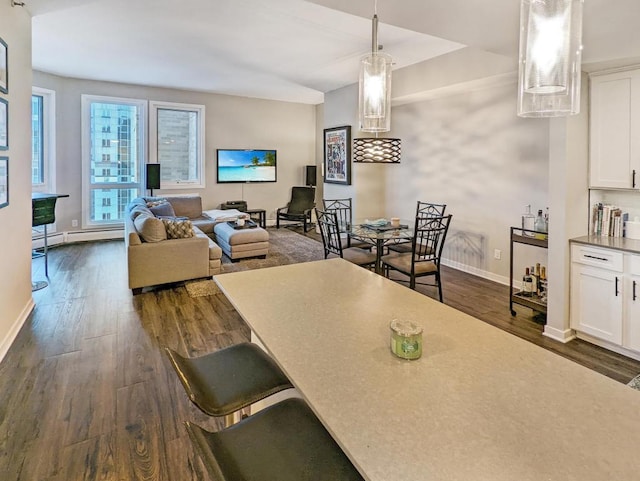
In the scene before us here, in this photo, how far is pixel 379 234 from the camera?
411 cm

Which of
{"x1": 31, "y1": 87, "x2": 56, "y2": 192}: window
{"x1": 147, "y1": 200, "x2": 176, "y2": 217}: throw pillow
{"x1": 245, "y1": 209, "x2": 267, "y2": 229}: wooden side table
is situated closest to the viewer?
{"x1": 147, "y1": 200, "x2": 176, "y2": 217}: throw pillow

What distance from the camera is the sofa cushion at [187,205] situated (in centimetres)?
727

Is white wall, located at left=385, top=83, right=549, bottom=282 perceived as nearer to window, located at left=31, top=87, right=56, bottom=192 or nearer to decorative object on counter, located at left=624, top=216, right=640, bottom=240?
decorative object on counter, located at left=624, top=216, right=640, bottom=240

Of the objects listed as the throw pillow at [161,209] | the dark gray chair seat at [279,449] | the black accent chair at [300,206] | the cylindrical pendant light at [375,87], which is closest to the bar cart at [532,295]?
the cylindrical pendant light at [375,87]

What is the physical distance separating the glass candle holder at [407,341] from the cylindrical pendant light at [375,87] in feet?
3.67

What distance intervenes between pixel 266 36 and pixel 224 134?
4.14 metres

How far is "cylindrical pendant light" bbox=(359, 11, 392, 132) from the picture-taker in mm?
1851

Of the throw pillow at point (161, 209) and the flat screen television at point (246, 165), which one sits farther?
the flat screen television at point (246, 165)

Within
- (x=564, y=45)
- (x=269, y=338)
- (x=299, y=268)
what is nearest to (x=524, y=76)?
(x=564, y=45)

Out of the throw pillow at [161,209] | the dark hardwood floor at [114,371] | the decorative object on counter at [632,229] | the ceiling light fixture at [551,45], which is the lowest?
the dark hardwood floor at [114,371]

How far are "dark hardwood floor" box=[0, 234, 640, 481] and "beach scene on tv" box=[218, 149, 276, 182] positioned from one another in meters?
4.11

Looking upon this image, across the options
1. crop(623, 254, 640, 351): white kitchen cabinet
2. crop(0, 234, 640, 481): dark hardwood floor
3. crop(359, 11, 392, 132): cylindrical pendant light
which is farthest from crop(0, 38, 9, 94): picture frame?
crop(623, 254, 640, 351): white kitchen cabinet

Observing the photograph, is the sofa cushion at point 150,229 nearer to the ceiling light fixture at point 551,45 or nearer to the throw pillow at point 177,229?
the throw pillow at point 177,229

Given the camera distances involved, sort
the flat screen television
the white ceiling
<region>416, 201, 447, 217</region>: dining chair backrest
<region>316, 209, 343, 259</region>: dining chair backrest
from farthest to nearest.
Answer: the flat screen television, <region>416, 201, 447, 217</region>: dining chair backrest, <region>316, 209, 343, 259</region>: dining chair backrest, the white ceiling
